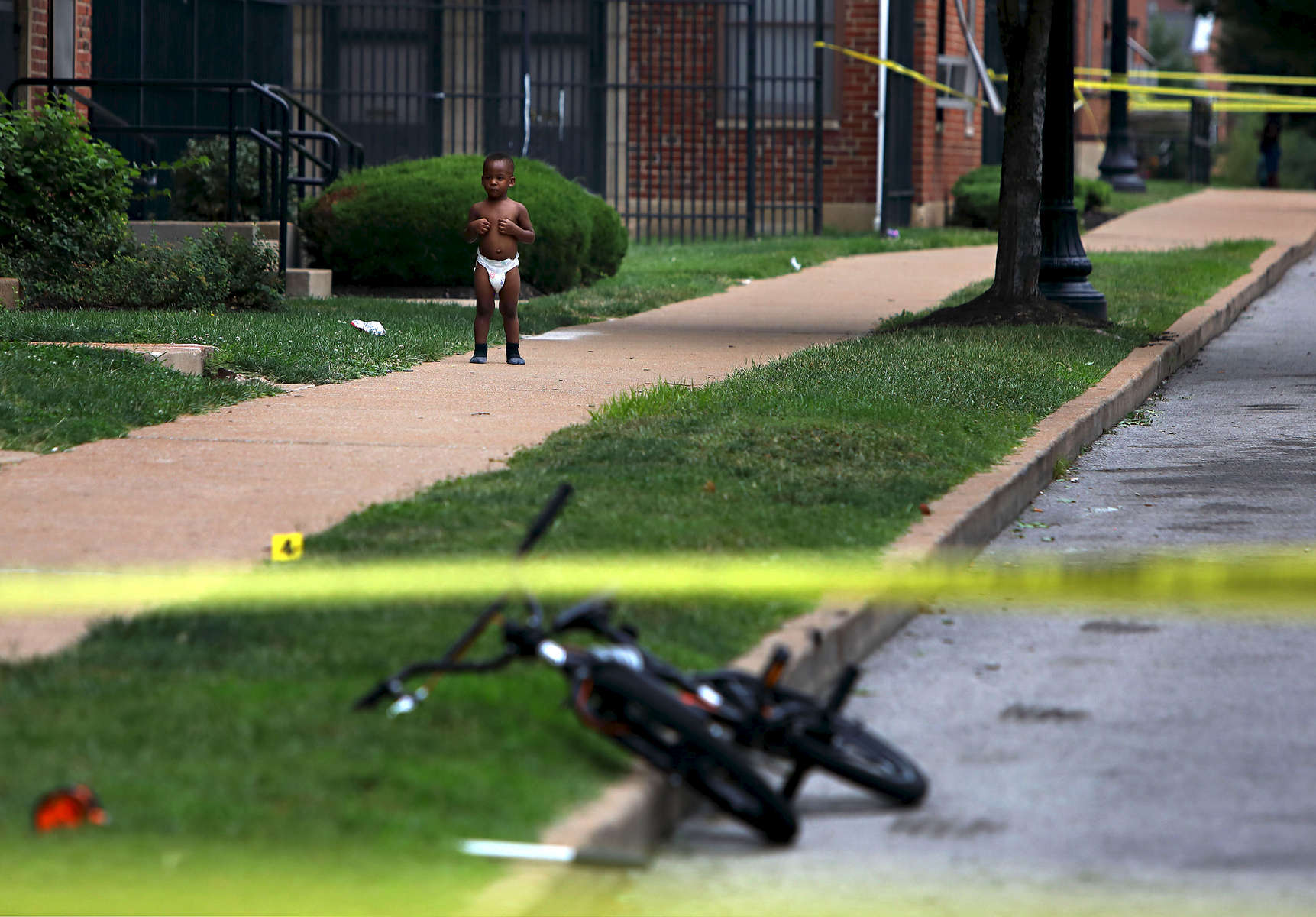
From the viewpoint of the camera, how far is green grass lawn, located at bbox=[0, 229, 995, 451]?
846cm

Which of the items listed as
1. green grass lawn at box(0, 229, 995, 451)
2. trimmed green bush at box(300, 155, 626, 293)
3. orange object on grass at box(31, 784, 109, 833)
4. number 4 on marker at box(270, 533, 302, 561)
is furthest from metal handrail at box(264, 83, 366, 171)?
orange object on grass at box(31, 784, 109, 833)

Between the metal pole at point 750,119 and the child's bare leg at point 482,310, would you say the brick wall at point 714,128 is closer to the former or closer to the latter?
the metal pole at point 750,119

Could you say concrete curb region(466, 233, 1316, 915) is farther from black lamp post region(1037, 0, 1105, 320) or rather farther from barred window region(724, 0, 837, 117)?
barred window region(724, 0, 837, 117)

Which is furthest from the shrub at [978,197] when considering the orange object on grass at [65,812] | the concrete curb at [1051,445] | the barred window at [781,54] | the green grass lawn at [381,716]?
the orange object on grass at [65,812]

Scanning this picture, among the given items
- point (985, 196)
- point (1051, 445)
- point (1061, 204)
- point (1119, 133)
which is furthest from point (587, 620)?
point (1119, 133)

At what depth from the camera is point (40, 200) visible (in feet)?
43.3

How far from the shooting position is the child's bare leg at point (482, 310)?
1081cm

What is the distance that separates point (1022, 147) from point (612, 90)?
11.6 m

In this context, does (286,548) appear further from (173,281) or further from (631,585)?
(173,281)

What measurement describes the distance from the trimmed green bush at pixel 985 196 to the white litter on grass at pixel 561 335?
40.8ft

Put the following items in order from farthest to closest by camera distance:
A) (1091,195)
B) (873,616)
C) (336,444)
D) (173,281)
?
(1091,195), (173,281), (336,444), (873,616)

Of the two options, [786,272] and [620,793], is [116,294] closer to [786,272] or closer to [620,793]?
[786,272]

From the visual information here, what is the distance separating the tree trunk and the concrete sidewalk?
1.24m

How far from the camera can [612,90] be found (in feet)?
77.3
